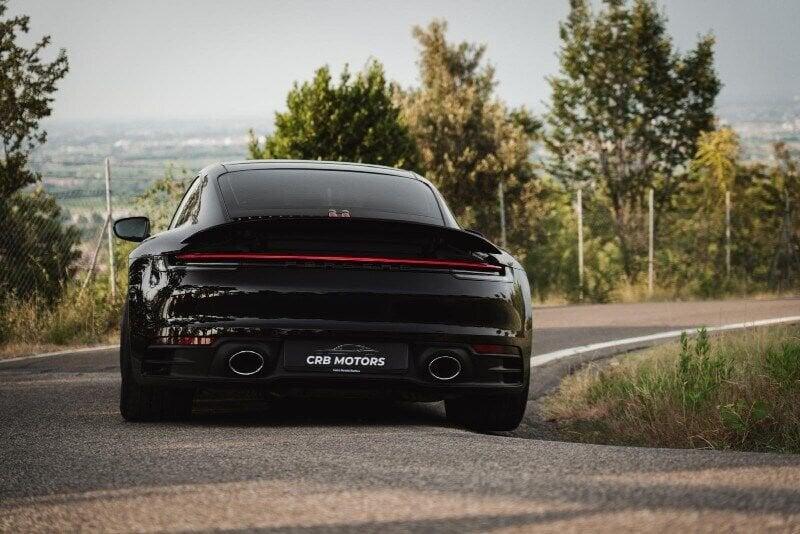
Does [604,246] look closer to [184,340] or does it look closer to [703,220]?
[703,220]

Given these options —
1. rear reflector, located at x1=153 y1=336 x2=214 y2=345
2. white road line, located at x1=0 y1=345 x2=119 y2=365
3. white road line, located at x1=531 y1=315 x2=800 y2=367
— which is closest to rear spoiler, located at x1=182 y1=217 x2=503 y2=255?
rear reflector, located at x1=153 y1=336 x2=214 y2=345

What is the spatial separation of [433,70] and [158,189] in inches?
825

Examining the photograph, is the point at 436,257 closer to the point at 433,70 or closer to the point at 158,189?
the point at 158,189

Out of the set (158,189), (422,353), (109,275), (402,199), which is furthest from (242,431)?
(158,189)

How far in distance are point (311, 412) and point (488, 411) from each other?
3.99 feet

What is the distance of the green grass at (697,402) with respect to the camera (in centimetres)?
805

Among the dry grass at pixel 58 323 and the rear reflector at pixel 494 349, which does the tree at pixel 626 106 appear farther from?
the rear reflector at pixel 494 349

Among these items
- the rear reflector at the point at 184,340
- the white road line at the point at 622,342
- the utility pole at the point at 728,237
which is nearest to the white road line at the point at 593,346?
the white road line at the point at 622,342

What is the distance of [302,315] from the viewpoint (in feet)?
22.2

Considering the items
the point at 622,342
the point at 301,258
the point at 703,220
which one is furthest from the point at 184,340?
the point at 703,220

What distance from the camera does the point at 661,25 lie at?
37750 mm

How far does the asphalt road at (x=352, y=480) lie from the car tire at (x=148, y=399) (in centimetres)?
14

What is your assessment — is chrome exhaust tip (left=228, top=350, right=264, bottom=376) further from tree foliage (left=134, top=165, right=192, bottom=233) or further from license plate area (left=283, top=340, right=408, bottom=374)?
tree foliage (left=134, top=165, right=192, bottom=233)

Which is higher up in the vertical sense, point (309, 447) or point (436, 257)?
point (436, 257)
